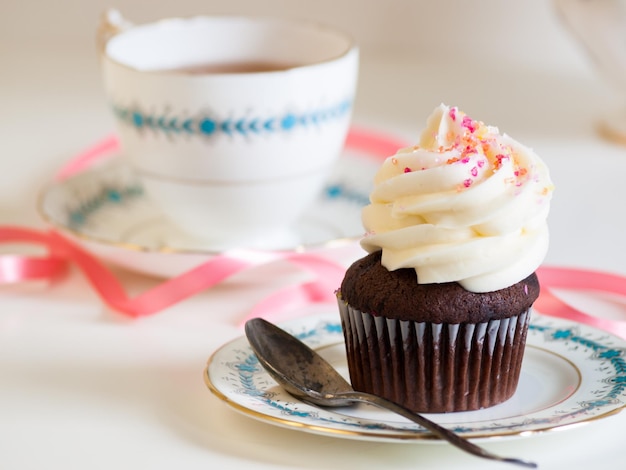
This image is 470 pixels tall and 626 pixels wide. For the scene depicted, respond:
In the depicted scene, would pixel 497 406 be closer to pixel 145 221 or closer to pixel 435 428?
pixel 435 428

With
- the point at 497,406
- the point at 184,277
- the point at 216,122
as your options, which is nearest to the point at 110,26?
the point at 216,122

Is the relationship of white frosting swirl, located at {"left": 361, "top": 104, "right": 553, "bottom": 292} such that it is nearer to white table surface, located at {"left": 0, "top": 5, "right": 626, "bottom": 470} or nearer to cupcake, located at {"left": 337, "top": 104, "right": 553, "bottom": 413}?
cupcake, located at {"left": 337, "top": 104, "right": 553, "bottom": 413}

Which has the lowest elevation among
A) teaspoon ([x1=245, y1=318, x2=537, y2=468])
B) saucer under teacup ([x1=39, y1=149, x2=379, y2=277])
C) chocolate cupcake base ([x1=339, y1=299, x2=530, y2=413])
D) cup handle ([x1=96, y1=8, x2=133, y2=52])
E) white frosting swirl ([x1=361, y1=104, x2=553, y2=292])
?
saucer under teacup ([x1=39, y1=149, x2=379, y2=277])

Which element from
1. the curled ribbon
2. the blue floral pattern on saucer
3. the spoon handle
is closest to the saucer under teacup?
the curled ribbon

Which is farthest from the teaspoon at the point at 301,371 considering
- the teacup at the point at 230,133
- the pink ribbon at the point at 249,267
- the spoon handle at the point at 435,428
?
the teacup at the point at 230,133

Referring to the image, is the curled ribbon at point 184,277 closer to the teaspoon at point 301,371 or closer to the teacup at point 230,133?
the teacup at point 230,133
